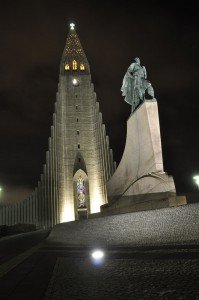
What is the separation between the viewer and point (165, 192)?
395 inches

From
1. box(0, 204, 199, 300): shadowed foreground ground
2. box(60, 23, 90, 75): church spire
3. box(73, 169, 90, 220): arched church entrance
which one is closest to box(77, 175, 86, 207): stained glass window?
box(73, 169, 90, 220): arched church entrance

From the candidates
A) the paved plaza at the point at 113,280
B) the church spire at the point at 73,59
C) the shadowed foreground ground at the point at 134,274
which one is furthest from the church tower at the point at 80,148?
the paved plaza at the point at 113,280

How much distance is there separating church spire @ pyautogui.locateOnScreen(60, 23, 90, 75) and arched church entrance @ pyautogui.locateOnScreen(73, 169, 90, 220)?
13.7 metres

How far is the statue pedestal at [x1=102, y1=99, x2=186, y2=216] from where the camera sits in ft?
33.6

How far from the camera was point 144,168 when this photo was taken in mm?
11797

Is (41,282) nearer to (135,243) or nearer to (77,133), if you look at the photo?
(135,243)

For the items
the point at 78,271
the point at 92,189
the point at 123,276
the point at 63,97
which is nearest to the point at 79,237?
the point at 78,271

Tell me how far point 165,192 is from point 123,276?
6.29 meters

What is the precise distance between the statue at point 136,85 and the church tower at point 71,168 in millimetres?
20972

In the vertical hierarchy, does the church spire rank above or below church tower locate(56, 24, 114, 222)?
above

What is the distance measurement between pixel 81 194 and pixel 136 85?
80.6ft

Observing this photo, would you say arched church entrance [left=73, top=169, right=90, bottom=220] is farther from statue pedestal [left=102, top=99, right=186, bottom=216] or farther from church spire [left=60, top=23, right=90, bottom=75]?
statue pedestal [left=102, top=99, right=186, bottom=216]

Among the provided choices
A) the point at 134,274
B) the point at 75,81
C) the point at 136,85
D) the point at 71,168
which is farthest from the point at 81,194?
the point at 134,274

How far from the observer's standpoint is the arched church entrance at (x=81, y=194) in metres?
35.2
